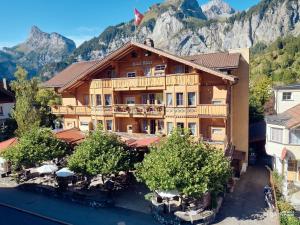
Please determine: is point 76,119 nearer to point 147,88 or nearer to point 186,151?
point 147,88

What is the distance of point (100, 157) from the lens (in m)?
24.1

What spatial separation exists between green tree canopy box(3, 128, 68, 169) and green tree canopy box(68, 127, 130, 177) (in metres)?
3.84

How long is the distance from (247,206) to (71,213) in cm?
1459

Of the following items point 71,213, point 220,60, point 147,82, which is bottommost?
point 71,213

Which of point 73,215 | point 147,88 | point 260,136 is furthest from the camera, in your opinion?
point 260,136

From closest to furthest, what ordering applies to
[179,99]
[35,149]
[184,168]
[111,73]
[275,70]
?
[184,168] < [35,149] < [179,99] < [111,73] < [275,70]

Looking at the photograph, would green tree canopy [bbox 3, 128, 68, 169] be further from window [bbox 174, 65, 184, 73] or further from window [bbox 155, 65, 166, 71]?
window [bbox 174, 65, 184, 73]

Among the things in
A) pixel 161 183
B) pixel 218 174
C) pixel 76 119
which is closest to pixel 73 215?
pixel 161 183

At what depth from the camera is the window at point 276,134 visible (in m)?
26.7

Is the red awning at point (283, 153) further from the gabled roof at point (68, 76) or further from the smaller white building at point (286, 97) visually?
the gabled roof at point (68, 76)

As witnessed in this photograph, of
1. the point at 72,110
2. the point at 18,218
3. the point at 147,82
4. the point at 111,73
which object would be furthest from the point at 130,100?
the point at 18,218

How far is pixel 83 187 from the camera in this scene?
28.0 metres

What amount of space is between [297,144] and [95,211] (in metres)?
18.6

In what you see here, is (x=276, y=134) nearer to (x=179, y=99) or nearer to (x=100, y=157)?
(x=179, y=99)
